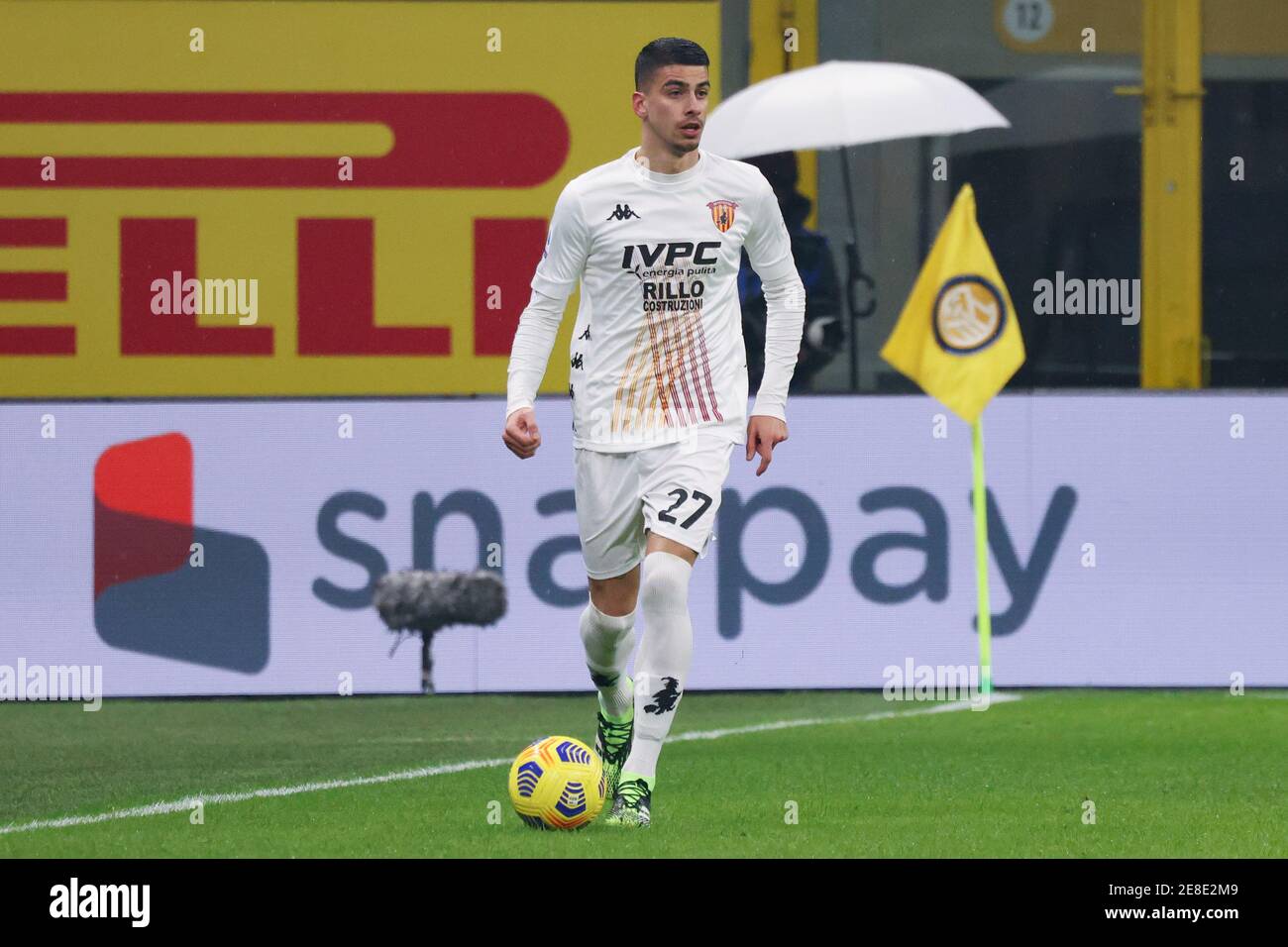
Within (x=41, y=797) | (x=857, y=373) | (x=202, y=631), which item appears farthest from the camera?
(x=857, y=373)

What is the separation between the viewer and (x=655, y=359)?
725 centimetres

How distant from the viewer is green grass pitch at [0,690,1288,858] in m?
6.81

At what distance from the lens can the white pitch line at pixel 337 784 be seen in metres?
7.57

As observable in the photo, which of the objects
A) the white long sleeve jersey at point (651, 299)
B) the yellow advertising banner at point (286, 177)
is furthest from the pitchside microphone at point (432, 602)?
the white long sleeve jersey at point (651, 299)

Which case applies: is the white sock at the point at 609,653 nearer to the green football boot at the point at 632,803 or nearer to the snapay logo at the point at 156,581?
the green football boot at the point at 632,803

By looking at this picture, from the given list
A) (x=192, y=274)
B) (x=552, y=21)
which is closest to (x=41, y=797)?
(x=192, y=274)

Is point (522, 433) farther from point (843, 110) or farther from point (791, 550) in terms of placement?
point (843, 110)

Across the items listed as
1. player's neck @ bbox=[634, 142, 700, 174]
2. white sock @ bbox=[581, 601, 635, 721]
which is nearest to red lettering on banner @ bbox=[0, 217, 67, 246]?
white sock @ bbox=[581, 601, 635, 721]

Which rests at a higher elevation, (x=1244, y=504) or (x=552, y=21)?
(x=552, y=21)

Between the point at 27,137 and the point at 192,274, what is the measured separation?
1.11 meters

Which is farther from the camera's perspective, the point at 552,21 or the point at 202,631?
the point at 552,21

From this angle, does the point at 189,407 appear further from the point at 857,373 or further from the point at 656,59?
the point at 656,59

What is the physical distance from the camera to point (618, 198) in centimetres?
720
